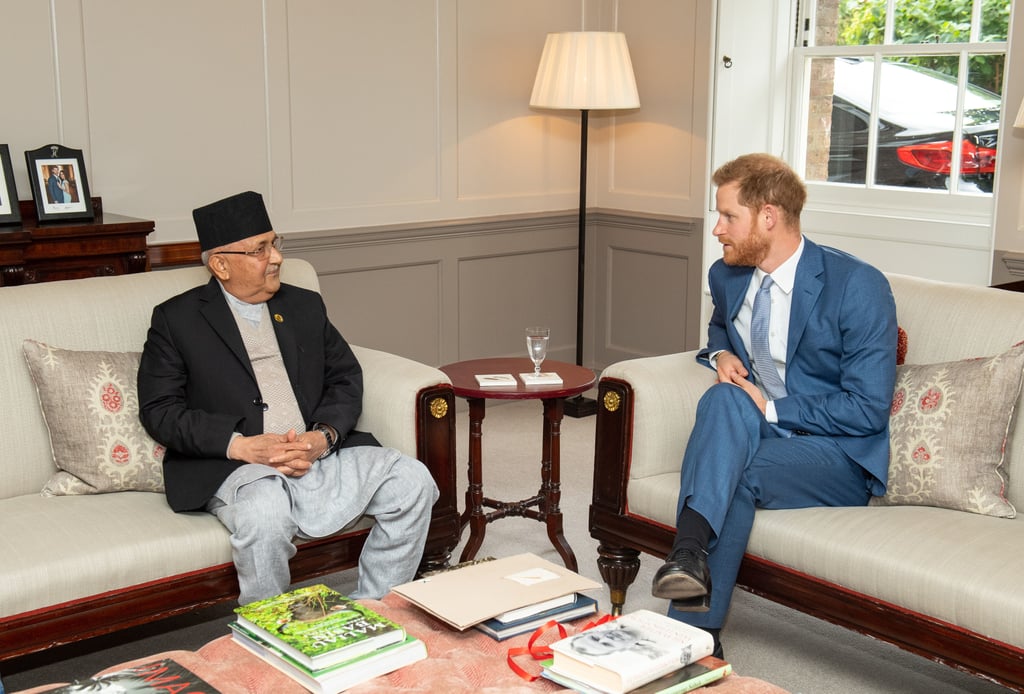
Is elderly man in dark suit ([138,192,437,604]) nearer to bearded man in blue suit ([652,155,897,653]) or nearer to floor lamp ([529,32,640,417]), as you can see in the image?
bearded man in blue suit ([652,155,897,653])

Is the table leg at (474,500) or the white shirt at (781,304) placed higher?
the white shirt at (781,304)

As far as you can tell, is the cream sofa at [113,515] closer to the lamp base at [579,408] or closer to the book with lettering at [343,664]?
the book with lettering at [343,664]

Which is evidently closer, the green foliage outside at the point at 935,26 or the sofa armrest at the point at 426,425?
the sofa armrest at the point at 426,425

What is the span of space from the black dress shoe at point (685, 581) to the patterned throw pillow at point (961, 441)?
1.77ft

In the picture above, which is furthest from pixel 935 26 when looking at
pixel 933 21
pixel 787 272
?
pixel 787 272

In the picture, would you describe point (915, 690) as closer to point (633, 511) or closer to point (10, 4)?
point (633, 511)

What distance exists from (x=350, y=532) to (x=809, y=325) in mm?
1271

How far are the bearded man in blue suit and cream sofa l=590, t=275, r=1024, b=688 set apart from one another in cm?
9

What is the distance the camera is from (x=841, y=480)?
2.68 meters

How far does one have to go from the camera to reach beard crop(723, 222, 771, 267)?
287 centimetres

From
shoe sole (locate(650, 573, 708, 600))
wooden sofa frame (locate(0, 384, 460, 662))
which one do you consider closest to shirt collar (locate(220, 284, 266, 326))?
wooden sofa frame (locate(0, 384, 460, 662))

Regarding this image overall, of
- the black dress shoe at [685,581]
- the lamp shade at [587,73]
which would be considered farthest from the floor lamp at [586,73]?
the black dress shoe at [685,581]

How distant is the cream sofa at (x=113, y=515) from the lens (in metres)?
2.37

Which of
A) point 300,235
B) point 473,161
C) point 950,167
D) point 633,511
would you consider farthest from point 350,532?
point 950,167
